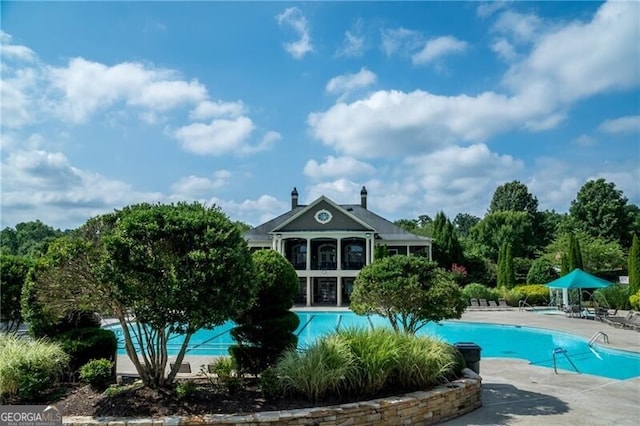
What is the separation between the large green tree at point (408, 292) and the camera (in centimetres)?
921

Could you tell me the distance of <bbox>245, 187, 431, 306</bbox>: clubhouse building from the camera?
35406mm

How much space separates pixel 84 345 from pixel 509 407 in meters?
7.52

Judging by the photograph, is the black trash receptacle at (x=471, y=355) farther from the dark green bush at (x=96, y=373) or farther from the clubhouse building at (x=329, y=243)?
the clubhouse building at (x=329, y=243)

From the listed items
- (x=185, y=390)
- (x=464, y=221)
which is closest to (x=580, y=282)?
(x=185, y=390)

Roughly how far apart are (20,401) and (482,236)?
5060 centimetres

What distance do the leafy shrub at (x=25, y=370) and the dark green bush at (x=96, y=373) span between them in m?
0.52

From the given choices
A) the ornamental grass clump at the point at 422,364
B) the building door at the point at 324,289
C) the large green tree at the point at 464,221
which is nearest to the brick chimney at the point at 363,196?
the building door at the point at 324,289

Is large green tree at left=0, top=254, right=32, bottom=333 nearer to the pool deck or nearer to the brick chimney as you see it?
the pool deck

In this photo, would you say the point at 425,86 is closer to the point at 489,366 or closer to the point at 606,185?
the point at 489,366

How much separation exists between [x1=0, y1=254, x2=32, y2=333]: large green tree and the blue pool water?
4067 mm

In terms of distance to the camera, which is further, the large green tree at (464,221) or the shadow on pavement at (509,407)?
the large green tree at (464,221)

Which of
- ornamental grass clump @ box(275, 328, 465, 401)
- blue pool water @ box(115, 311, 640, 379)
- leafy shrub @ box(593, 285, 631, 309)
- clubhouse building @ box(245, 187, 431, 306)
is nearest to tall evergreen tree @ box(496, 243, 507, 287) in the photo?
clubhouse building @ box(245, 187, 431, 306)

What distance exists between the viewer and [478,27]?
11.9 meters

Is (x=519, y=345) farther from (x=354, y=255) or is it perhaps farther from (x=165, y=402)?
(x=354, y=255)
